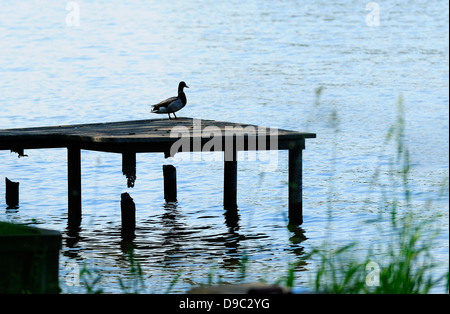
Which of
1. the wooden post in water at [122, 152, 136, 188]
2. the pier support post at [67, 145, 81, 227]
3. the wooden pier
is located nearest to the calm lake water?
the pier support post at [67, 145, 81, 227]

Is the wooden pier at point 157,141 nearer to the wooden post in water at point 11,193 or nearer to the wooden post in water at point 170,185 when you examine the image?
the wooden post in water at point 170,185

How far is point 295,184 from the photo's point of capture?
15375 mm

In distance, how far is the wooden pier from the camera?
1435 cm

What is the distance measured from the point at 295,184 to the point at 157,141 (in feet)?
7.74

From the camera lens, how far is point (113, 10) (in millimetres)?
69625

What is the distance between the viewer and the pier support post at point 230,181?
17311mm

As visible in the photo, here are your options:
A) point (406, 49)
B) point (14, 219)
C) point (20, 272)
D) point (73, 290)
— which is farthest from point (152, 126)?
point (406, 49)

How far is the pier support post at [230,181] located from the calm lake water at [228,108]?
1.01ft

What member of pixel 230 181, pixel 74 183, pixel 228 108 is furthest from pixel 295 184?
pixel 228 108

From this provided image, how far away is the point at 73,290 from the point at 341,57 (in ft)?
118

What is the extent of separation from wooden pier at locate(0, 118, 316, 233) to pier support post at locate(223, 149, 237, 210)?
47mm

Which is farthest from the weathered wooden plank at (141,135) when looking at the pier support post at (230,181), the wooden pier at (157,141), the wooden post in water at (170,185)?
the wooden post in water at (170,185)

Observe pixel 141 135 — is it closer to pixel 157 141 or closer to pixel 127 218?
pixel 157 141

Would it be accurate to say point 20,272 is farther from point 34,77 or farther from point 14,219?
point 34,77
